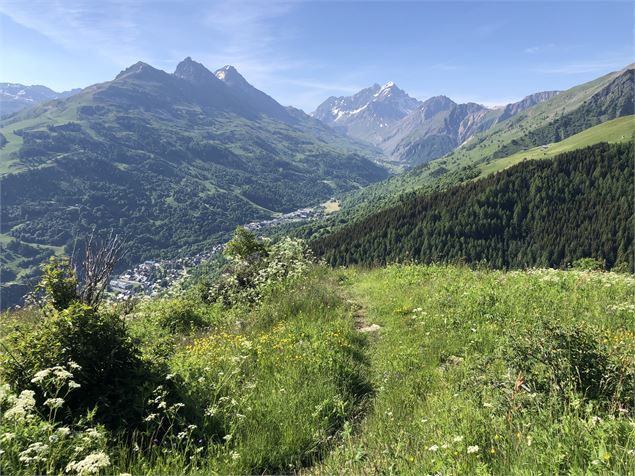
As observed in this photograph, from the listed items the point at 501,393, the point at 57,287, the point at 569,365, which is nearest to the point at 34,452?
the point at 57,287

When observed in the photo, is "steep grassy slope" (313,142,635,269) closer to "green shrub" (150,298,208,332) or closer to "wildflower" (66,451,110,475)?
"green shrub" (150,298,208,332)

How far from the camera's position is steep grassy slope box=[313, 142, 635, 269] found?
483 feet

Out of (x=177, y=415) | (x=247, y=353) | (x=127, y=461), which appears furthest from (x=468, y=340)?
(x=127, y=461)

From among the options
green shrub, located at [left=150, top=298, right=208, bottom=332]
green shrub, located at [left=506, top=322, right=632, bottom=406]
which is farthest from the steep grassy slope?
green shrub, located at [left=506, top=322, right=632, bottom=406]

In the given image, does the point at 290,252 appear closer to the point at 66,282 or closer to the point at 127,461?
the point at 66,282

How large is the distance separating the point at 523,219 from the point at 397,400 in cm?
18282

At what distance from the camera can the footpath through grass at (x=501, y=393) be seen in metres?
3.56

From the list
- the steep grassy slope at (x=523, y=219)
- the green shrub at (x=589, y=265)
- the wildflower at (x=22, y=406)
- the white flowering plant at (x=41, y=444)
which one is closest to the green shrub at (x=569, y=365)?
the white flowering plant at (x=41, y=444)

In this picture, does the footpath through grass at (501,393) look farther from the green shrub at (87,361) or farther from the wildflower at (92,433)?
the green shrub at (87,361)

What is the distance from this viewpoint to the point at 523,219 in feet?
541

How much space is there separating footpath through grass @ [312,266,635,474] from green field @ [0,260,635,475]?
22mm

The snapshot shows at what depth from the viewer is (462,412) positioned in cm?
472

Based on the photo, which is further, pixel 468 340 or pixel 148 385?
pixel 468 340

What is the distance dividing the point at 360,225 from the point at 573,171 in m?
102
